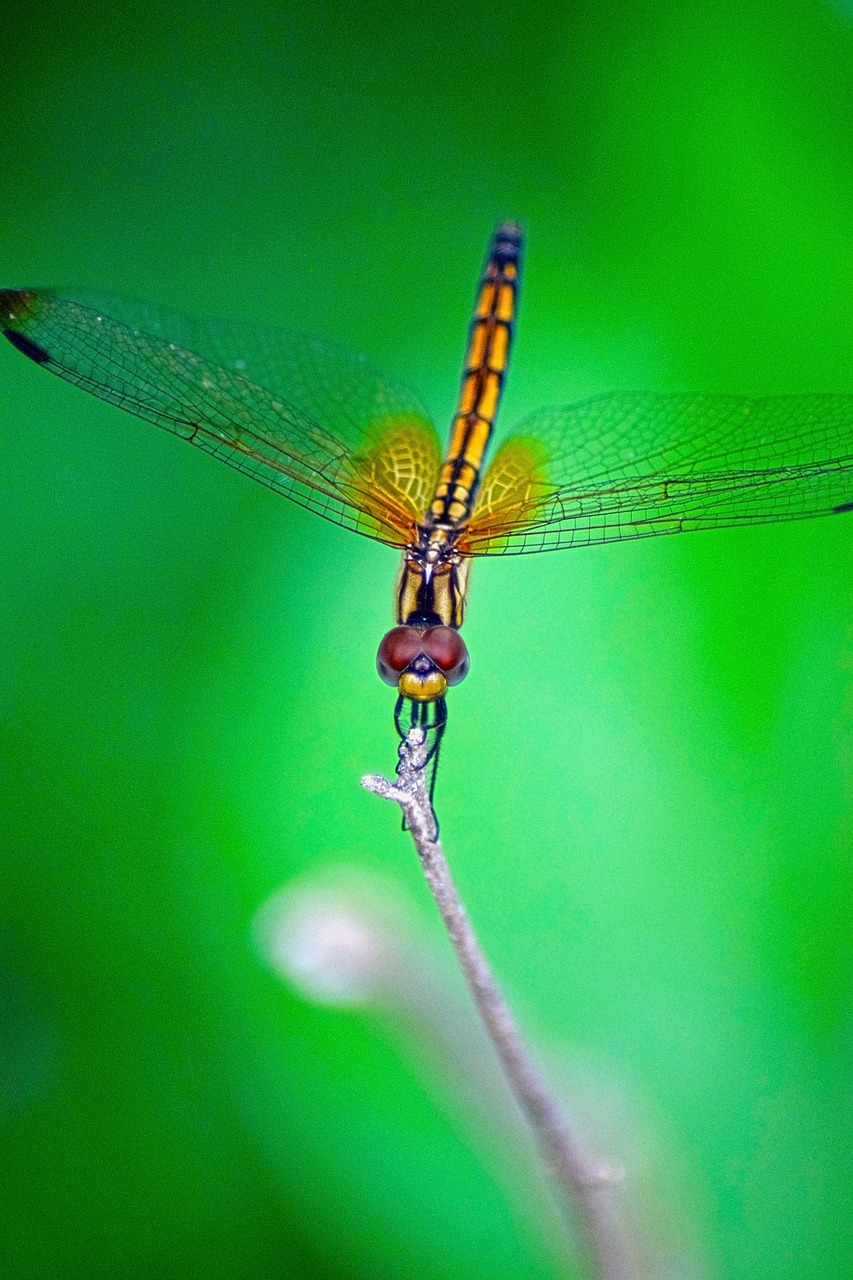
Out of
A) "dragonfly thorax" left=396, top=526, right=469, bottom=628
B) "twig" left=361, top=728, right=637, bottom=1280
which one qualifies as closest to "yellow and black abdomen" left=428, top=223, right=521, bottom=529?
"dragonfly thorax" left=396, top=526, right=469, bottom=628

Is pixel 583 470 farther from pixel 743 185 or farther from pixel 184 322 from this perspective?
pixel 184 322

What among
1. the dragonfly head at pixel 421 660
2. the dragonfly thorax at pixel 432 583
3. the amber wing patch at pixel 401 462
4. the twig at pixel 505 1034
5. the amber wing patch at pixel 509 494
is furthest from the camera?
the amber wing patch at pixel 401 462

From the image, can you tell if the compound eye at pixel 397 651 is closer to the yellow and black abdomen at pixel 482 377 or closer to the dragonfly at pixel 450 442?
the dragonfly at pixel 450 442

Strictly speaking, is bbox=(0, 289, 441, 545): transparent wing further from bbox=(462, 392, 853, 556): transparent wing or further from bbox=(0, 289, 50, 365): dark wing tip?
bbox=(462, 392, 853, 556): transparent wing

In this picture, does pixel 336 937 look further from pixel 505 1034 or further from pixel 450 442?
pixel 450 442

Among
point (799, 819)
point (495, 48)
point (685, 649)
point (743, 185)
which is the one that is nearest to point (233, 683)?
point (685, 649)

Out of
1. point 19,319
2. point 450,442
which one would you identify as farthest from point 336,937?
point 19,319

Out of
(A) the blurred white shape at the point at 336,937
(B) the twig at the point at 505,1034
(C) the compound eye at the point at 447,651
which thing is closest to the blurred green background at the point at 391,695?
(A) the blurred white shape at the point at 336,937
